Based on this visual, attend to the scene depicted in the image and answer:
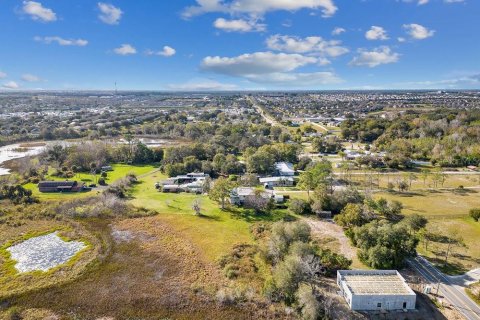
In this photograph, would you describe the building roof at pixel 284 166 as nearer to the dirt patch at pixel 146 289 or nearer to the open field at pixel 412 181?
the open field at pixel 412 181

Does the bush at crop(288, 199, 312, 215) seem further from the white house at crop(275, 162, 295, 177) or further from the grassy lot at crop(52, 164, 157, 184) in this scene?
the grassy lot at crop(52, 164, 157, 184)

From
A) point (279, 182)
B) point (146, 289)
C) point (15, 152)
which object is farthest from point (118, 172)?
point (146, 289)

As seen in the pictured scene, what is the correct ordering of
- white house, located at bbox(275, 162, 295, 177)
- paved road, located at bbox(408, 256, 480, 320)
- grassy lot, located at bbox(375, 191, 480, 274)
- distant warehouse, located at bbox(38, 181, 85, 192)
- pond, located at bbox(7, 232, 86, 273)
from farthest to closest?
white house, located at bbox(275, 162, 295, 177), distant warehouse, located at bbox(38, 181, 85, 192), grassy lot, located at bbox(375, 191, 480, 274), pond, located at bbox(7, 232, 86, 273), paved road, located at bbox(408, 256, 480, 320)

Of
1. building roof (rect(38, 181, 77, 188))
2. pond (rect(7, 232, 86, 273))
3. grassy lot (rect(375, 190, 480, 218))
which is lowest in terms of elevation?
pond (rect(7, 232, 86, 273))

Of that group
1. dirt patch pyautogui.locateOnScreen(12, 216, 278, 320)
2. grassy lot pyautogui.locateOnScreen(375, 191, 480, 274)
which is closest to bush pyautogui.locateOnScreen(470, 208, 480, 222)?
grassy lot pyautogui.locateOnScreen(375, 191, 480, 274)

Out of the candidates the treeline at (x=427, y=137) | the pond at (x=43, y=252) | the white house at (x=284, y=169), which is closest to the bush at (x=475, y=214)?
the treeline at (x=427, y=137)

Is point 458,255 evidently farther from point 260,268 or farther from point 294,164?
point 294,164
